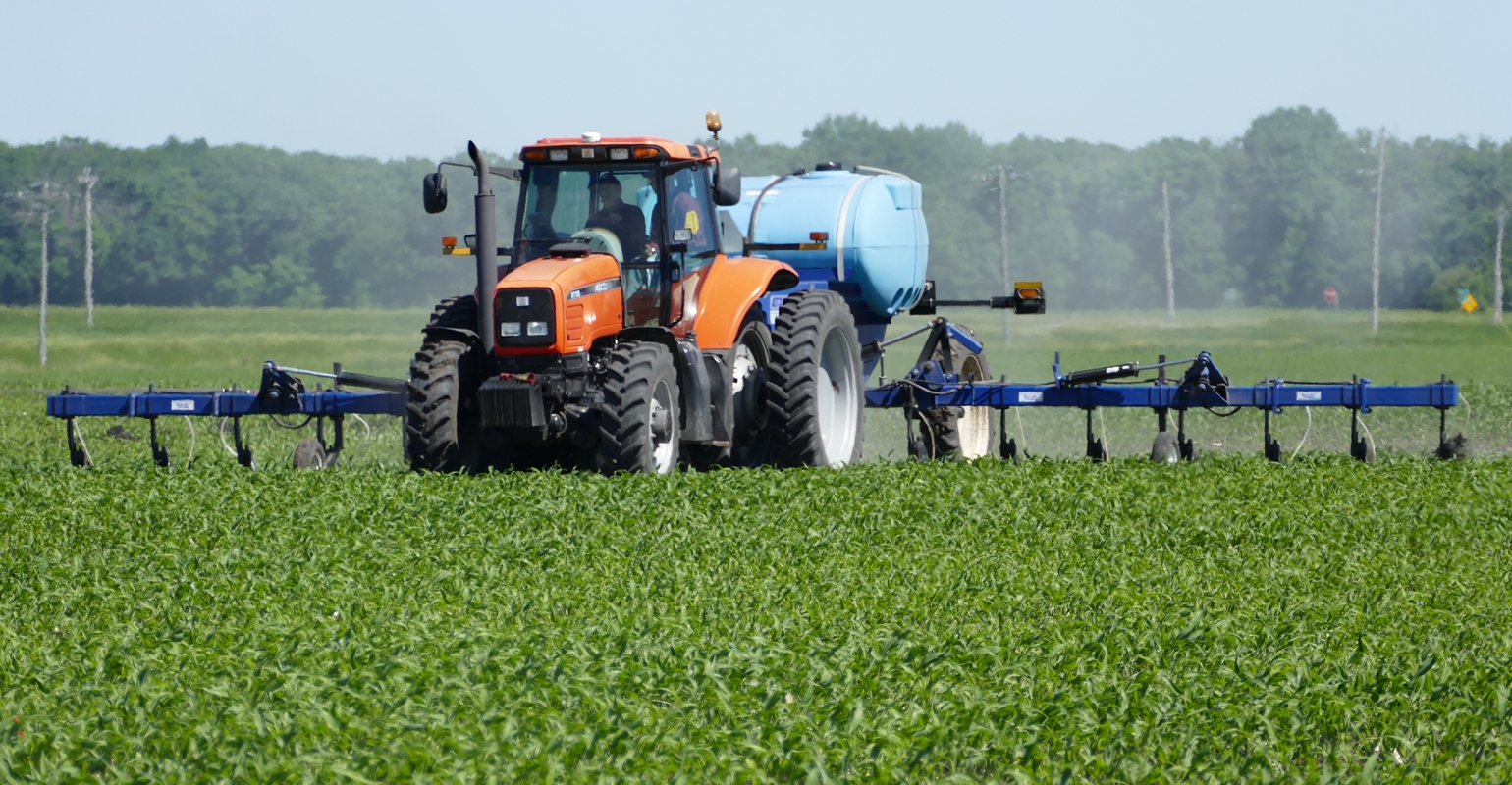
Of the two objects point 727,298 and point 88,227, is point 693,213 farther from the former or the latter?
point 88,227

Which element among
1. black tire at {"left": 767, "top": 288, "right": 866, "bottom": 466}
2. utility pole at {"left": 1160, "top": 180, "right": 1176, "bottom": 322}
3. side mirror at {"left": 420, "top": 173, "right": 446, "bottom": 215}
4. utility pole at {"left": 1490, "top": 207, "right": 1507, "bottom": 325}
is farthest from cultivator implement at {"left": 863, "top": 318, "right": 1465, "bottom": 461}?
utility pole at {"left": 1160, "top": 180, "right": 1176, "bottom": 322}

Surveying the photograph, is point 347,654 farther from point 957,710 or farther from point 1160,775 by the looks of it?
point 1160,775

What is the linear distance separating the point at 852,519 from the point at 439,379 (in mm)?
3139

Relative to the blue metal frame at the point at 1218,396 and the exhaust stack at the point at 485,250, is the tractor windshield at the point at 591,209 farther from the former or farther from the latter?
the blue metal frame at the point at 1218,396

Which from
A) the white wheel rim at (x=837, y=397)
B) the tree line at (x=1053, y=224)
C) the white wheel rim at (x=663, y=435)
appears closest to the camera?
the white wheel rim at (x=663, y=435)

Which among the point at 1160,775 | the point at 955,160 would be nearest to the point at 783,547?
the point at 1160,775

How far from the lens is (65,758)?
5297 mm

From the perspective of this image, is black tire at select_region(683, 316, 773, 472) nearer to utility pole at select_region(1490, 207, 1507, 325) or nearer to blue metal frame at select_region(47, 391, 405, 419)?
blue metal frame at select_region(47, 391, 405, 419)

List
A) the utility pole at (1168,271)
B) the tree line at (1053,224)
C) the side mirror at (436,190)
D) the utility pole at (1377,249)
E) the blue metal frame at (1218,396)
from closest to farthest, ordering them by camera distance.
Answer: the side mirror at (436,190) < the blue metal frame at (1218,396) < the utility pole at (1377,249) < the utility pole at (1168,271) < the tree line at (1053,224)

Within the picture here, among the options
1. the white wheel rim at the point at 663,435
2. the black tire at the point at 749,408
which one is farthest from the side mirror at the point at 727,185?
the white wheel rim at the point at 663,435

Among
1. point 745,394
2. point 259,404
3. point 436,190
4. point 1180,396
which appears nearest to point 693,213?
point 745,394

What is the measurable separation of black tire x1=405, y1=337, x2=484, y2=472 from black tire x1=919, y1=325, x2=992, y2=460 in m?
5.70

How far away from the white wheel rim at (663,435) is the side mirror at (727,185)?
158 centimetres

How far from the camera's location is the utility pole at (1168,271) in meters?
64.5
